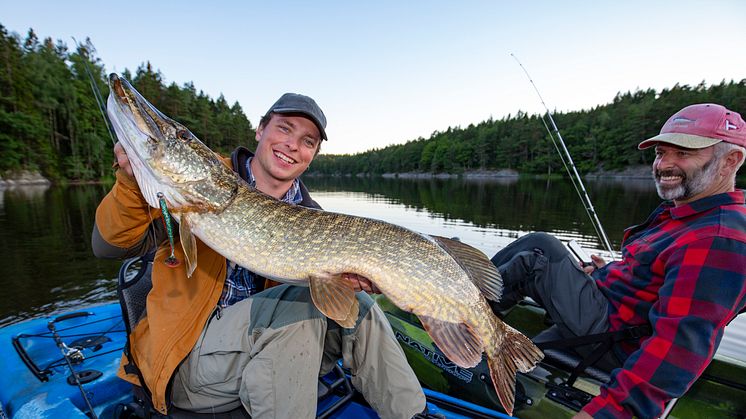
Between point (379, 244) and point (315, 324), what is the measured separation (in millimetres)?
472

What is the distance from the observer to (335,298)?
155cm

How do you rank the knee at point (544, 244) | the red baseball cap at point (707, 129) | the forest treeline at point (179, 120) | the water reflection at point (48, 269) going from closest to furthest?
the red baseball cap at point (707, 129) → the knee at point (544, 244) → the water reflection at point (48, 269) → the forest treeline at point (179, 120)

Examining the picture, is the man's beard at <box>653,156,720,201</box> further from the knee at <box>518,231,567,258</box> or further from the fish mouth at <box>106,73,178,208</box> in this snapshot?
the fish mouth at <box>106,73,178,208</box>

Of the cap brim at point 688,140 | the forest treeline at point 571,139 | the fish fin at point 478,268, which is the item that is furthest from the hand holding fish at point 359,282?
the forest treeline at point 571,139

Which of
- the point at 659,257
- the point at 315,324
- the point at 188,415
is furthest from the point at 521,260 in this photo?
the point at 188,415

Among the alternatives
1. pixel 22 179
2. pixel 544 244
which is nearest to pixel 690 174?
pixel 544 244

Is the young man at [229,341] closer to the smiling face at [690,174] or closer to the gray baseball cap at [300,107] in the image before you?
the gray baseball cap at [300,107]

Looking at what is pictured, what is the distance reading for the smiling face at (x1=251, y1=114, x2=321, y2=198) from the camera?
2107mm

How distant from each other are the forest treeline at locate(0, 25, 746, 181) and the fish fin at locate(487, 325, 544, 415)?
22.7 meters

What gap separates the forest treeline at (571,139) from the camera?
43469mm

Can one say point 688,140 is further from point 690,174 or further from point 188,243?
point 188,243

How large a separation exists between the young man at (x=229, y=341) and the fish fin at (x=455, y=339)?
203mm

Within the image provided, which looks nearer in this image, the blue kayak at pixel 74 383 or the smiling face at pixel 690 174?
the blue kayak at pixel 74 383

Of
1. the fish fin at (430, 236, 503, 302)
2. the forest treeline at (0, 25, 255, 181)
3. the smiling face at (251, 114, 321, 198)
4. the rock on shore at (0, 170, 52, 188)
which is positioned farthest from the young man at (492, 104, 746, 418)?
the rock on shore at (0, 170, 52, 188)
